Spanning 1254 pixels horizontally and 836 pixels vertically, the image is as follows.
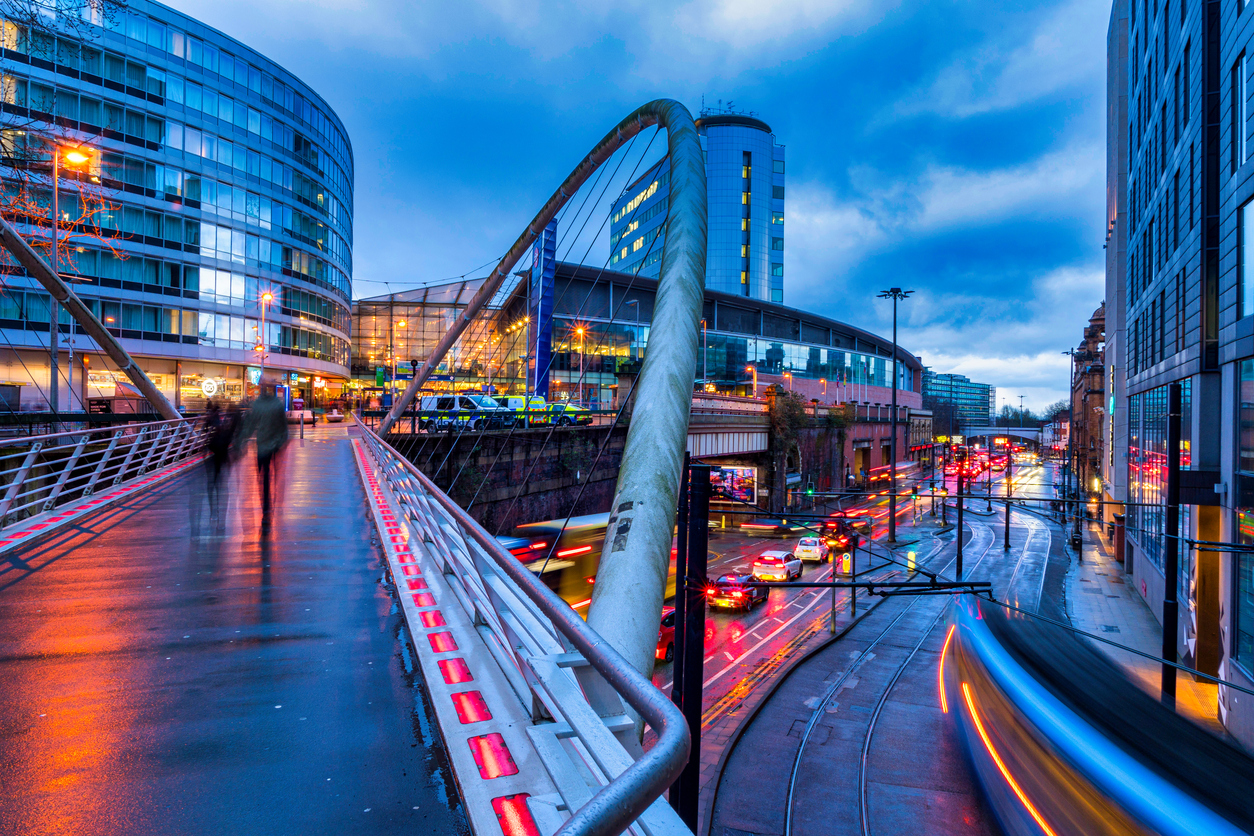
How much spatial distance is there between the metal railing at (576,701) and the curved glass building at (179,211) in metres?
44.4

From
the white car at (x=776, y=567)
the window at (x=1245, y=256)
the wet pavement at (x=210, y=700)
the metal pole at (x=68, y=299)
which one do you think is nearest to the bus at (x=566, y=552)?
the white car at (x=776, y=567)

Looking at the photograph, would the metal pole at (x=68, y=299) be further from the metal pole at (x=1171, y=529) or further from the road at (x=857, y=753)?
the metal pole at (x=1171, y=529)

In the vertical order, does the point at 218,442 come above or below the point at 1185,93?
below

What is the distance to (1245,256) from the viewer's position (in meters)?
14.1

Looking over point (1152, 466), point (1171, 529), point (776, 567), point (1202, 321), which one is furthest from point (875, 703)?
point (1152, 466)

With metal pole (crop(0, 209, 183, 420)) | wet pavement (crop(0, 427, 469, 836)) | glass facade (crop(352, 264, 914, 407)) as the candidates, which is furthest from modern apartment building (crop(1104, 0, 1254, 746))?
glass facade (crop(352, 264, 914, 407))

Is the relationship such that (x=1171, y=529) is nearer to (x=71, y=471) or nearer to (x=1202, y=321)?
(x=1202, y=321)

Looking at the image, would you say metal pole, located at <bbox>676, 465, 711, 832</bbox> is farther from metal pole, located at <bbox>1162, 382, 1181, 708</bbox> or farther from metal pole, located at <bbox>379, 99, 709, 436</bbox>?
metal pole, located at <bbox>1162, 382, 1181, 708</bbox>

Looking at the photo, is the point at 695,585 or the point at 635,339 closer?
the point at 695,585

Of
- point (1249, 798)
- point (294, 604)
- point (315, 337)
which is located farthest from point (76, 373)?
point (1249, 798)

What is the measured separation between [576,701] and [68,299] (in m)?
23.2

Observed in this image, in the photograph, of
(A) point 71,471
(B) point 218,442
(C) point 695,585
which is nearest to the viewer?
(C) point 695,585

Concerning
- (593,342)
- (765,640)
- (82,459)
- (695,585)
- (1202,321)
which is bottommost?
(765,640)

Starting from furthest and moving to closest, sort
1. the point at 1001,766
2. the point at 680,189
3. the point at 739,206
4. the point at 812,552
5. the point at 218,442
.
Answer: the point at 739,206
the point at 812,552
the point at 1001,766
the point at 218,442
the point at 680,189
